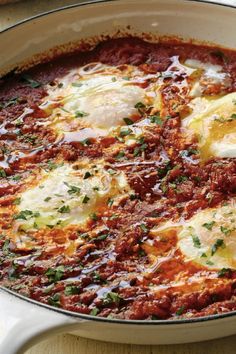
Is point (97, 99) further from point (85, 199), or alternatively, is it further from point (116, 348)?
point (116, 348)

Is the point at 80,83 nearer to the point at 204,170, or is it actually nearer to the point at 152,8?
the point at 152,8

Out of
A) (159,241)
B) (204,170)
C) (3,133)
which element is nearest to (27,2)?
(3,133)

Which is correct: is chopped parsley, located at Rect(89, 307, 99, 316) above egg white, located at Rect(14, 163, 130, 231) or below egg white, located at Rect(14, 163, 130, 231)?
below

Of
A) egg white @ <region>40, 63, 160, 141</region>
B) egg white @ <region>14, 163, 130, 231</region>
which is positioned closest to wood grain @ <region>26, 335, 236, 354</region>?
egg white @ <region>14, 163, 130, 231</region>

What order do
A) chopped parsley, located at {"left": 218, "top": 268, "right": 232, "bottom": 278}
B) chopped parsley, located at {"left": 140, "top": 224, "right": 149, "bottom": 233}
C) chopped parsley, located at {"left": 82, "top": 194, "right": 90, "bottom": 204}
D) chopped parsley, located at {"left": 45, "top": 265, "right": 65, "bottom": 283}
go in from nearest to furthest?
chopped parsley, located at {"left": 218, "top": 268, "right": 232, "bottom": 278} → chopped parsley, located at {"left": 45, "top": 265, "right": 65, "bottom": 283} → chopped parsley, located at {"left": 140, "top": 224, "right": 149, "bottom": 233} → chopped parsley, located at {"left": 82, "top": 194, "right": 90, "bottom": 204}

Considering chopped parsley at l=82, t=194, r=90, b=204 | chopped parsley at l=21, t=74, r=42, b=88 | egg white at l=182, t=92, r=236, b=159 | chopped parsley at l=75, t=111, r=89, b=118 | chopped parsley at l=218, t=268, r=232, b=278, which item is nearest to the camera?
chopped parsley at l=218, t=268, r=232, b=278

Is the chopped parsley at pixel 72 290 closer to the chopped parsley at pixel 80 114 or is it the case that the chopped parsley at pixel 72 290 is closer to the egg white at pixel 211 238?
the egg white at pixel 211 238

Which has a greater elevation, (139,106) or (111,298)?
(139,106)

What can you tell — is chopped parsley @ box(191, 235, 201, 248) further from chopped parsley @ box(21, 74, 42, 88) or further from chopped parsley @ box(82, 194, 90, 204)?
chopped parsley @ box(21, 74, 42, 88)

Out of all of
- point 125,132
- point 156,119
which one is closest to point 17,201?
point 125,132
